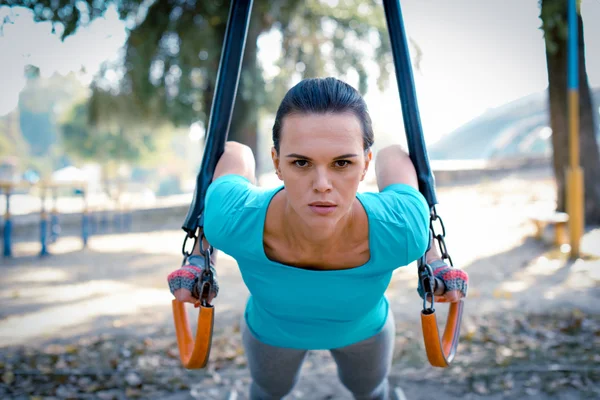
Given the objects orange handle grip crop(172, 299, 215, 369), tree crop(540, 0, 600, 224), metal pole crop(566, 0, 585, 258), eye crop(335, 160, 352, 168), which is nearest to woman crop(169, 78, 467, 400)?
eye crop(335, 160, 352, 168)

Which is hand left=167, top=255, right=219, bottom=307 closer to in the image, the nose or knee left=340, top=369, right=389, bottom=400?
the nose

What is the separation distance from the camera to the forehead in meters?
1.24

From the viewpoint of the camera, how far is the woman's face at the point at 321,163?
4.09ft

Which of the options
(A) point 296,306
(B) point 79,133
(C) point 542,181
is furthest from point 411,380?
(B) point 79,133

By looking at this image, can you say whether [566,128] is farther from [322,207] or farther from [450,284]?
[322,207]

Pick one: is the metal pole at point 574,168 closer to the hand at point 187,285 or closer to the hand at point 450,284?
the hand at point 450,284

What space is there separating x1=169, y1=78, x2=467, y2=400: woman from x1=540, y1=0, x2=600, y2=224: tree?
661cm

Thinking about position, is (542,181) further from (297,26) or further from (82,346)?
(82,346)

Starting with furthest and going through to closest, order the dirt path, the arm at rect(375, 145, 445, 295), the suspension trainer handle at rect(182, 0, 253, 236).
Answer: the dirt path
the suspension trainer handle at rect(182, 0, 253, 236)
the arm at rect(375, 145, 445, 295)

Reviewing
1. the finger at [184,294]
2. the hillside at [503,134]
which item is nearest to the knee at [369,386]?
the finger at [184,294]

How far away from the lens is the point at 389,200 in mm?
1427

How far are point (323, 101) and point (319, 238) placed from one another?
398 millimetres

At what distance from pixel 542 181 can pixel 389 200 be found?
12.9 meters

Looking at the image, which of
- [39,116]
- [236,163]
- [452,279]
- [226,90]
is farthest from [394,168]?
[39,116]
